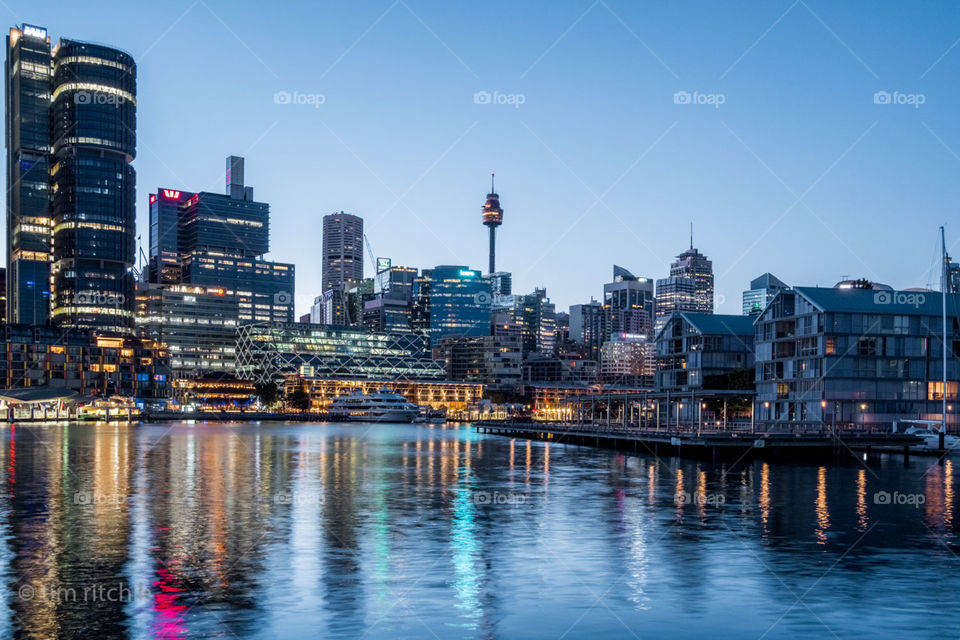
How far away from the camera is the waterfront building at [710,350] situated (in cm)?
14125

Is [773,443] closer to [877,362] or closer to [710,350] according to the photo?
[877,362]

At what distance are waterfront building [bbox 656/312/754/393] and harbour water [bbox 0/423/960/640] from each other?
6831cm

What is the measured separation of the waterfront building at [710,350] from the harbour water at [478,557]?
68.3 m

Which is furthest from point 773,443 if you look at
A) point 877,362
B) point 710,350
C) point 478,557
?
point 478,557

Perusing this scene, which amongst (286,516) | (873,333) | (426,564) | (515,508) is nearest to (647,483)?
(515,508)

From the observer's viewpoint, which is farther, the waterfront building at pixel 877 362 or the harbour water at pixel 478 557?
the waterfront building at pixel 877 362

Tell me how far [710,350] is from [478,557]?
110133 mm

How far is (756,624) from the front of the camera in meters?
28.2

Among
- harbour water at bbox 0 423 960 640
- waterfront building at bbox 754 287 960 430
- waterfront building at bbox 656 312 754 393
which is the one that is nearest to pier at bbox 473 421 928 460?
waterfront building at bbox 754 287 960 430

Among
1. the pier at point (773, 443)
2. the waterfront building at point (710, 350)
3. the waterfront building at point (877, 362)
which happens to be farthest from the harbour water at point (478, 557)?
the waterfront building at point (710, 350)

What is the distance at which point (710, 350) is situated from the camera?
142500mm

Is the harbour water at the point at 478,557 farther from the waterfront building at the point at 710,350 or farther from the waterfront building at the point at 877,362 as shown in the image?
the waterfront building at the point at 710,350

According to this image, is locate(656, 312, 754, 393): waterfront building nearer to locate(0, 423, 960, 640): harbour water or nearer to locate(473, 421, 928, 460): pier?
locate(473, 421, 928, 460): pier

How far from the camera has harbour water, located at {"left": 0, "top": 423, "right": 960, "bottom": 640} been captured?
92.4 feet
